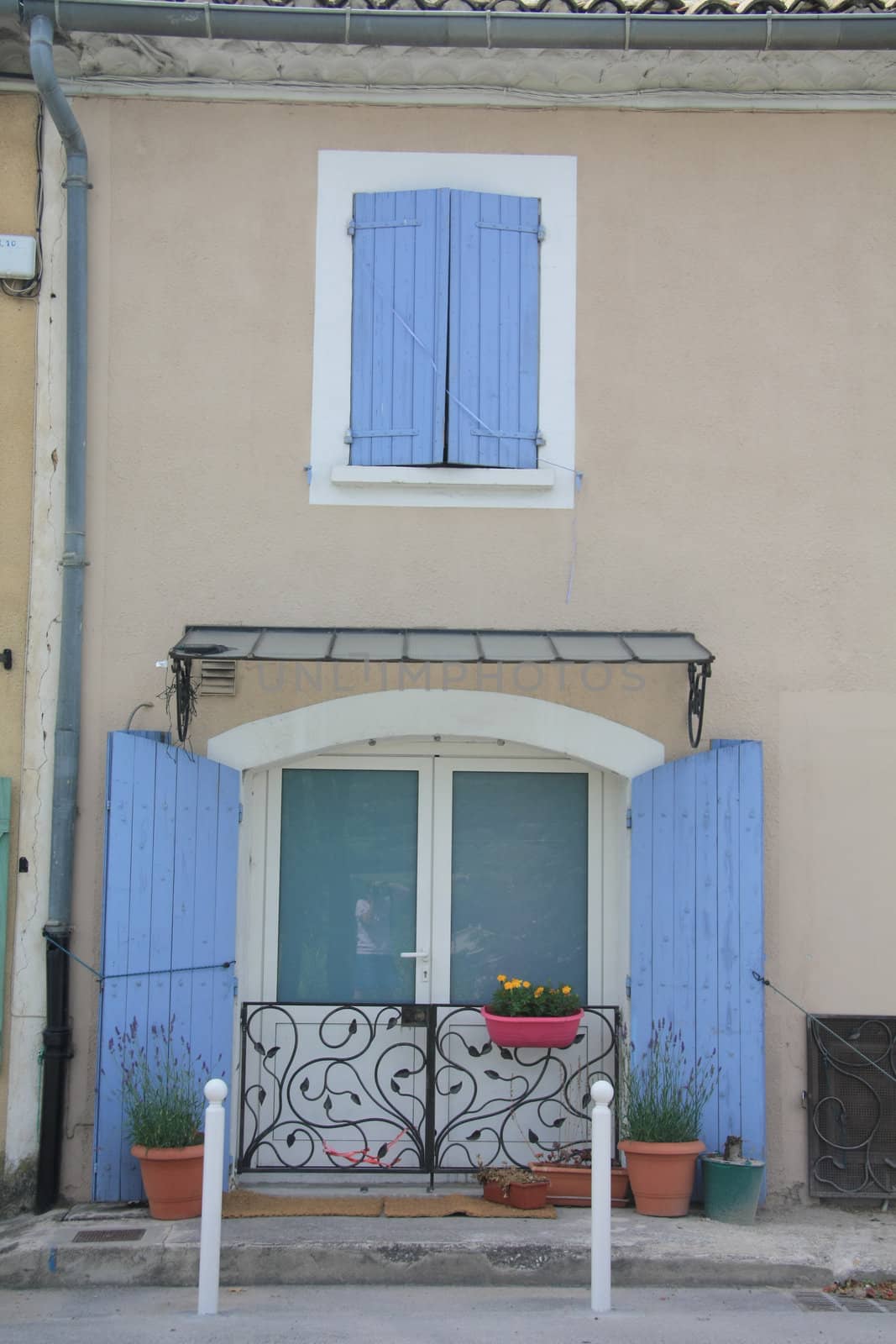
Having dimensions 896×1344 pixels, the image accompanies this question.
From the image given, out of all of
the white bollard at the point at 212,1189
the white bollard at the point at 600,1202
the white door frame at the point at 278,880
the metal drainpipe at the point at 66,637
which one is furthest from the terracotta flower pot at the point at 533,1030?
the metal drainpipe at the point at 66,637

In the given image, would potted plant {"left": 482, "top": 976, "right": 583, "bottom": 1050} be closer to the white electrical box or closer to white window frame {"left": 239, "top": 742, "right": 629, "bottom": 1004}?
white window frame {"left": 239, "top": 742, "right": 629, "bottom": 1004}

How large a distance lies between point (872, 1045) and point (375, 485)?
3.57 metres

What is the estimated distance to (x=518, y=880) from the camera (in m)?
6.88

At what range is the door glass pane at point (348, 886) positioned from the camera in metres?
6.80

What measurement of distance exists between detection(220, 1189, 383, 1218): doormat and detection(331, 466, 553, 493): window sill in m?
3.33

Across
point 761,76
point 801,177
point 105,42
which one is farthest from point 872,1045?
point 105,42

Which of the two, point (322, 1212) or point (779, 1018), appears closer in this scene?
point (322, 1212)

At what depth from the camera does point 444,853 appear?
6.88m

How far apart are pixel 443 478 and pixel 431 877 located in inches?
76.9

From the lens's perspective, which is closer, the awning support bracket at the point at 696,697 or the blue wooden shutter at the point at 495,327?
the awning support bracket at the point at 696,697

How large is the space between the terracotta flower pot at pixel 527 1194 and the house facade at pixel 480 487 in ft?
2.69

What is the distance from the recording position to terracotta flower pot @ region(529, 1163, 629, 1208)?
6328mm

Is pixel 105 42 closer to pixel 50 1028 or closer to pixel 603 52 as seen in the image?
pixel 603 52

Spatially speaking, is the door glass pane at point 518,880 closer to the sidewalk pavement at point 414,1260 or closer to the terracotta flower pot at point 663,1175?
the terracotta flower pot at point 663,1175
